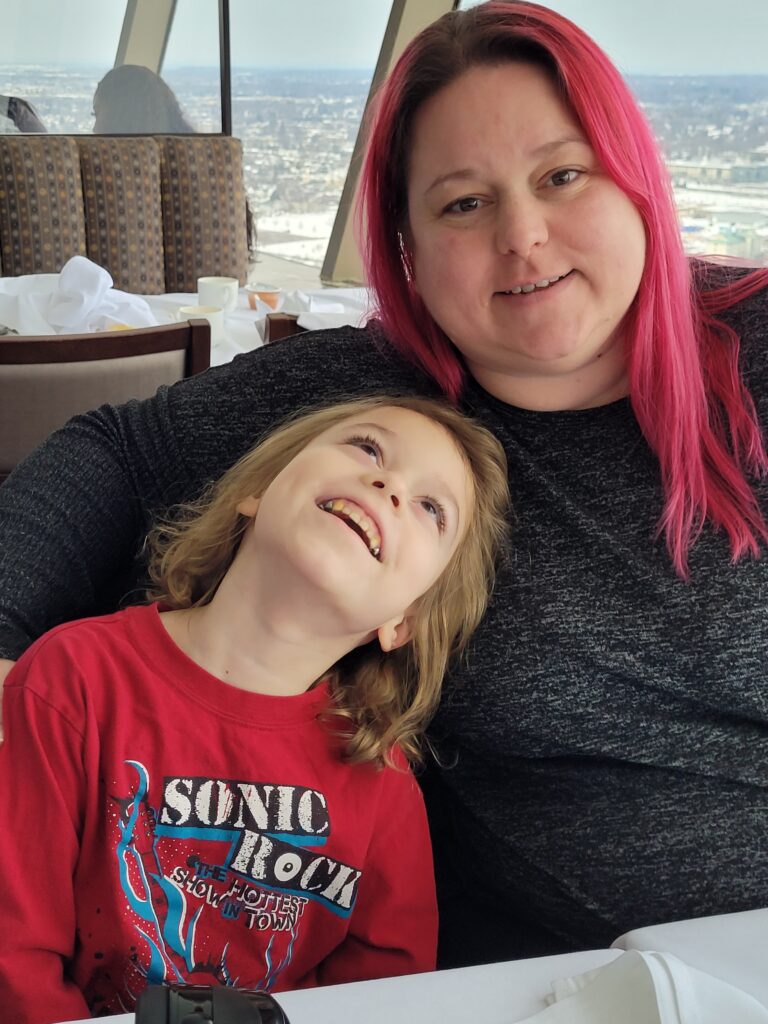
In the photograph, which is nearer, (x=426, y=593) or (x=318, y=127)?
(x=426, y=593)

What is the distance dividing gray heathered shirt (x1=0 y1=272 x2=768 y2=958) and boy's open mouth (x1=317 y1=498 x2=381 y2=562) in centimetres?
21

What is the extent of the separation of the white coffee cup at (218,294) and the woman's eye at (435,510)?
6.44ft

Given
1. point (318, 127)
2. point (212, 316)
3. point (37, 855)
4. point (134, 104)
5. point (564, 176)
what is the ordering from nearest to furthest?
point (37, 855) → point (564, 176) → point (212, 316) → point (134, 104) → point (318, 127)

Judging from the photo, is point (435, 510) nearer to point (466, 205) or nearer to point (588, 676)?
point (588, 676)

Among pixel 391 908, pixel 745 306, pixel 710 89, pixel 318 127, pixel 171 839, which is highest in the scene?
pixel 710 89

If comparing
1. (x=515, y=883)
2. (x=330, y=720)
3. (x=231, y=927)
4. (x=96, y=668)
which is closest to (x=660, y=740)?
(x=515, y=883)

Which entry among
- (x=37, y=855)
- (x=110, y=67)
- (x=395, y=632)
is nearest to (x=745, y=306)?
(x=395, y=632)

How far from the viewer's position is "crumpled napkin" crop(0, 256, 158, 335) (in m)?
2.62

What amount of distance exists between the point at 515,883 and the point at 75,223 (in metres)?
3.67

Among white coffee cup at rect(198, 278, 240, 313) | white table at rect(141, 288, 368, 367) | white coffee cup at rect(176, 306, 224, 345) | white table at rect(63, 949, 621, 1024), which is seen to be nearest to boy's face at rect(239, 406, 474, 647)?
white table at rect(63, 949, 621, 1024)

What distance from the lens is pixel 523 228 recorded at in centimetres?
121

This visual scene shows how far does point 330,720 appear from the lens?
120 cm

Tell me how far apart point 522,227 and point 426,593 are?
445 millimetres

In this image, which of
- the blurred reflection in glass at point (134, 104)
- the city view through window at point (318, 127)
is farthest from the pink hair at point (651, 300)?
the blurred reflection in glass at point (134, 104)
